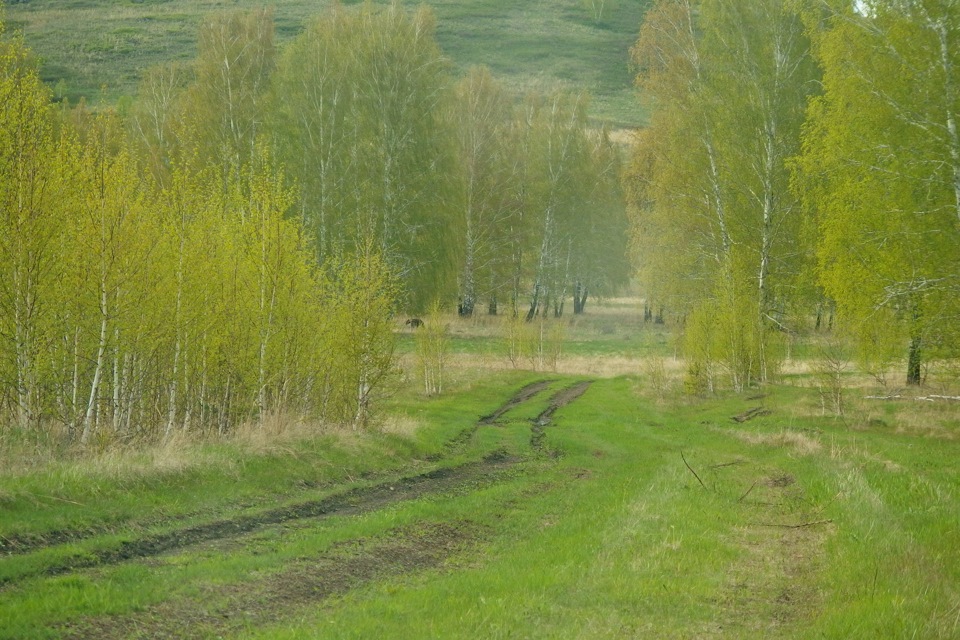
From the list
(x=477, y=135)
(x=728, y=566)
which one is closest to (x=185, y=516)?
(x=728, y=566)

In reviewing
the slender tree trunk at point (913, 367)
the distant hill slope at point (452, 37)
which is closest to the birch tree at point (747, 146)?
the slender tree trunk at point (913, 367)

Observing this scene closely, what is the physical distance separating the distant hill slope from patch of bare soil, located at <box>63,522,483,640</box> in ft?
302

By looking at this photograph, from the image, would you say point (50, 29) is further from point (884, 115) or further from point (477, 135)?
point (884, 115)

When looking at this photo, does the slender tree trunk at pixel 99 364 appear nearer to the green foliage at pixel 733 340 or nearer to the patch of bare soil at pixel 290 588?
the patch of bare soil at pixel 290 588

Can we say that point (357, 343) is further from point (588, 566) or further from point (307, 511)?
point (588, 566)

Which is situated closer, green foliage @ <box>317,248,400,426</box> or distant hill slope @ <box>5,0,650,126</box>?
green foliage @ <box>317,248,400,426</box>

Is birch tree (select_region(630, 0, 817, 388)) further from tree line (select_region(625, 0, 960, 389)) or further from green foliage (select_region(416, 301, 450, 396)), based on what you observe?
green foliage (select_region(416, 301, 450, 396))

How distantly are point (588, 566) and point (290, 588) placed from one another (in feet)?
12.1

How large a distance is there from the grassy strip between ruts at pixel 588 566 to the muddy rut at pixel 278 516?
0.98 ft

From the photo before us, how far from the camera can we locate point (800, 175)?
29.5m

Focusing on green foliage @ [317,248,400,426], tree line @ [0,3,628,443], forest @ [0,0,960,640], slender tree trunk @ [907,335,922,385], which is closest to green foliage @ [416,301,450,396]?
forest @ [0,0,960,640]

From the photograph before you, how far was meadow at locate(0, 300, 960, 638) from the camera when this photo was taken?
8367mm

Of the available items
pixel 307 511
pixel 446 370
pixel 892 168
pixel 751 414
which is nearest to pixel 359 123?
pixel 446 370

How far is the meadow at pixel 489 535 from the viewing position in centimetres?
Result: 837
